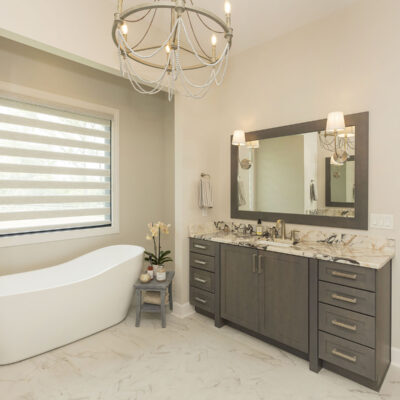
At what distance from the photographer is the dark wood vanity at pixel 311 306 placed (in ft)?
6.19

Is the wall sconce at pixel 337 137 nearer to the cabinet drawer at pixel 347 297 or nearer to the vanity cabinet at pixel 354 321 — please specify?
the vanity cabinet at pixel 354 321

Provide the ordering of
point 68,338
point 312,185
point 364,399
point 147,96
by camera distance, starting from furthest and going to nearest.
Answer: point 147,96 < point 312,185 < point 68,338 < point 364,399

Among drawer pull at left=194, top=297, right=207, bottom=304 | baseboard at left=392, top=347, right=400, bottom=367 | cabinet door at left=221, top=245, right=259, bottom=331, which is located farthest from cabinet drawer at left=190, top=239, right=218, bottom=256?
baseboard at left=392, top=347, right=400, bottom=367

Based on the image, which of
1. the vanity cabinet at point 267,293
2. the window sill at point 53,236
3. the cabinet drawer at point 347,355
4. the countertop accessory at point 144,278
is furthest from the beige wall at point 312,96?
the window sill at point 53,236

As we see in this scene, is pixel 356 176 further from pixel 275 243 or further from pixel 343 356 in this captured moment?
pixel 343 356

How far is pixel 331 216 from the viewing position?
2533mm

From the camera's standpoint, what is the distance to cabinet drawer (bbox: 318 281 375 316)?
1.86 metres

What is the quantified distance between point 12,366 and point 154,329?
117cm

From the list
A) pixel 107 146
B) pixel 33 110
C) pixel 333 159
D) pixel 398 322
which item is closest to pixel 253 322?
pixel 398 322

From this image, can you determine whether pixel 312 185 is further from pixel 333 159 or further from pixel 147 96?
pixel 147 96

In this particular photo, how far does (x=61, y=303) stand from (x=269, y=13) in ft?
10.4

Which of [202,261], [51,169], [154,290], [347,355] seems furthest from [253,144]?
[51,169]

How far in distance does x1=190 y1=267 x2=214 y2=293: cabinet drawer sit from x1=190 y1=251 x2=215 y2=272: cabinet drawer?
0.05 meters

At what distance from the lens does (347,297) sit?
1956 millimetres
